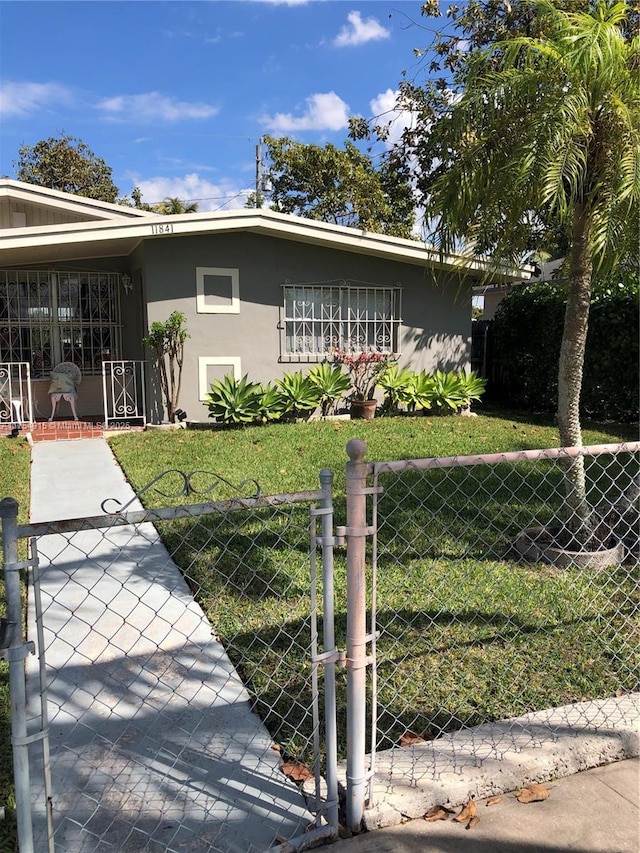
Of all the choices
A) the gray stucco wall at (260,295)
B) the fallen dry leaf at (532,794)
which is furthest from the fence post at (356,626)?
the gray stucco wall at (260,295)

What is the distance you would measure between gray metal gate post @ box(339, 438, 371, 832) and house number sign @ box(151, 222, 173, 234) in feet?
28.7

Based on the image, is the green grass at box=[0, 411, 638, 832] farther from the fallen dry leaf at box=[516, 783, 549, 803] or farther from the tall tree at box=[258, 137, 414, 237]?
the tall tree at box=[258, 137, 414, 237]

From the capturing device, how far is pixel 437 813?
8.07ft

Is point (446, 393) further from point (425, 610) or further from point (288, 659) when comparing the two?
point (288, 659)

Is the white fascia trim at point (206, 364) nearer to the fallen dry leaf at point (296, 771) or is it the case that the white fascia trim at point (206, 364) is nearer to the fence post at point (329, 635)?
the fallen dry leaf at point (296, 771)

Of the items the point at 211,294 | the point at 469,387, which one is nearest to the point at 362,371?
the point at 469,387

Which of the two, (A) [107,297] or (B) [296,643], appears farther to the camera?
(A) [107,297]

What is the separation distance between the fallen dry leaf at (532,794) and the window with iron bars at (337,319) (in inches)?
381

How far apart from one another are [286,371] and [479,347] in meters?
5.51

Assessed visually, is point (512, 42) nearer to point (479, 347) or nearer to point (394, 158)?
point (479, 347)

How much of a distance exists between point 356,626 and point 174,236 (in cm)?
947

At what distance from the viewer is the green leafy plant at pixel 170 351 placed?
1043 centimetres

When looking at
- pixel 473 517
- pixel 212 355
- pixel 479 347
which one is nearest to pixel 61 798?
pixel 473 517

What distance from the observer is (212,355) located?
11.2 metres
